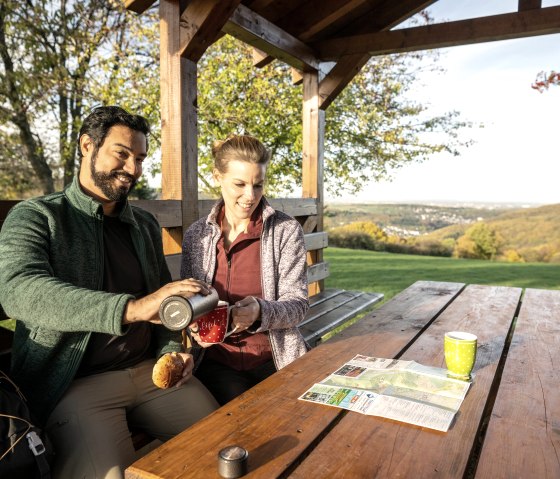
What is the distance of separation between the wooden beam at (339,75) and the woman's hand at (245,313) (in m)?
3.50

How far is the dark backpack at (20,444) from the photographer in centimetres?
123

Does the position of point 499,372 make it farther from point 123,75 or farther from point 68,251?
point 123,75

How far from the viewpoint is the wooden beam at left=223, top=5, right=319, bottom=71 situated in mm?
3697

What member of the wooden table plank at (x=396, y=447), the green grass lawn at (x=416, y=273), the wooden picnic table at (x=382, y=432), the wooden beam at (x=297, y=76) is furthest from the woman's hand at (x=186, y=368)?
the green grass lawn at (x=416, y=273)

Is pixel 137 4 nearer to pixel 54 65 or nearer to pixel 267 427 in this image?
pixel 267 427

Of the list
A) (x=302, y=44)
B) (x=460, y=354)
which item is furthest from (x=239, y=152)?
(x=302, y=44)

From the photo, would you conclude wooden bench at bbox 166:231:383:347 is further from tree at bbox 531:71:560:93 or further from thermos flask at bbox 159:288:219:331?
tree at bbox 531:71:560:93

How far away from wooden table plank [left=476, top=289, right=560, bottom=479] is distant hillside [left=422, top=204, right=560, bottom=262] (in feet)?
42.3

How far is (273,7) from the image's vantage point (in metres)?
4.06

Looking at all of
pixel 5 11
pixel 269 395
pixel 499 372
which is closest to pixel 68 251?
pixel 269 395

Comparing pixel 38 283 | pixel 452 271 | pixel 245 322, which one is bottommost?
pixel 452 271

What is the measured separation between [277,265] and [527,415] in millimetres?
1235

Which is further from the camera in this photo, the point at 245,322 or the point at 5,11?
the point at 5,11

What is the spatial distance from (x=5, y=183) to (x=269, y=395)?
381 inches
